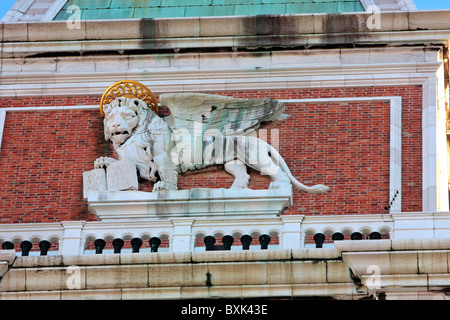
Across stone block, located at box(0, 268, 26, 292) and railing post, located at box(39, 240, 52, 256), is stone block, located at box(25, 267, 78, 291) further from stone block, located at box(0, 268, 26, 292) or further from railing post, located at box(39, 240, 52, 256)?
railing post, located at box(39, 240, 52, 256)

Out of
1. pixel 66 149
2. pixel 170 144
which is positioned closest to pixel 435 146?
pixel 170 144

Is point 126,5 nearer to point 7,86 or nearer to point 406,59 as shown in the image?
point 7,86

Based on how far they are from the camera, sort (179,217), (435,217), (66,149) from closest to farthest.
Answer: (435,217), (179,217), (66,149)

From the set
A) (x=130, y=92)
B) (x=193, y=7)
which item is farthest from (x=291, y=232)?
(x=193, y=7)

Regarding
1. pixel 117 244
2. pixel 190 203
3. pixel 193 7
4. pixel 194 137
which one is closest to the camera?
pixel 117 244

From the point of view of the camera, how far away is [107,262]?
20.0 metres

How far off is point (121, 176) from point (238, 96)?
8.02 ft

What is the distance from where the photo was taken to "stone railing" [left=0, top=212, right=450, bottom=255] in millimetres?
21344

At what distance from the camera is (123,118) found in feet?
81.3

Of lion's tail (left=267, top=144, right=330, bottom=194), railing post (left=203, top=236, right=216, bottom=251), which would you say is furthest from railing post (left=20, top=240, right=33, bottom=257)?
lion's tail (left=267, top=144, right=330, bottom=194)

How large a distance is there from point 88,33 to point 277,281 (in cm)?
779

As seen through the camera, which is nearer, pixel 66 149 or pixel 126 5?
pixel 66 149

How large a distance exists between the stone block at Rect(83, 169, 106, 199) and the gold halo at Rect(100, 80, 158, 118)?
1.27 meters

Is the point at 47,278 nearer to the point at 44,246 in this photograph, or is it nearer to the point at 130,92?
the point at 44,246
